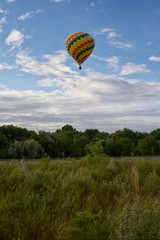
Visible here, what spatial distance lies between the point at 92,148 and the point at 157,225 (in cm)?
939

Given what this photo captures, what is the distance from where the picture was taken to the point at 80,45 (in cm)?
4050

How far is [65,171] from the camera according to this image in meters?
13.5

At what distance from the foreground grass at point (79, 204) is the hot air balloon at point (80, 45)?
2744 centimetres

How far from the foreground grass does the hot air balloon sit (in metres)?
27.4

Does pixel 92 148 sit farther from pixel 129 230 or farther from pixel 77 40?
pixel 77 40

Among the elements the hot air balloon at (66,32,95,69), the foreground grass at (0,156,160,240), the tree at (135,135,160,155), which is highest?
the hot air balloon at (66,32,95,69)

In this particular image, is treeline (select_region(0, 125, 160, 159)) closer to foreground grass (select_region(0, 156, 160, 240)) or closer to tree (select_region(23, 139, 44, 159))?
tree (select_region(23, 139, 44, 159))

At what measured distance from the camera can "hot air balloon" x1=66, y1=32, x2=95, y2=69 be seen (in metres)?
40.5

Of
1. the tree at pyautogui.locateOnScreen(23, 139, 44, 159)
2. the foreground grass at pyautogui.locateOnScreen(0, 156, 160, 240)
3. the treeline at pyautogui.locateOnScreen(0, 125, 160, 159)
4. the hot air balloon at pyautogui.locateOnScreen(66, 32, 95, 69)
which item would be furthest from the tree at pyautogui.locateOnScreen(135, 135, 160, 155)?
the foreground grass at pyautogui.locateOnScreen(0, 156, 160, 240)

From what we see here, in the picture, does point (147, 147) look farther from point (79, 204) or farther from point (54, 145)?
point (79, 204)

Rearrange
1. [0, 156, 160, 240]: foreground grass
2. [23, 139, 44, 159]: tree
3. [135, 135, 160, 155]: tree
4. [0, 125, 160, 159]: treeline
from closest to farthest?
[0, 156, 160, 240]: foreground grass, [23, 139, 44, 159]: tree, [0, 125, 160, 159]: treeline, [135, 135, 160, 155]: tree

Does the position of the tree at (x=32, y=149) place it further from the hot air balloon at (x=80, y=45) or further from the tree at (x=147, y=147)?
the hot air balloon at (x=80, y=45)

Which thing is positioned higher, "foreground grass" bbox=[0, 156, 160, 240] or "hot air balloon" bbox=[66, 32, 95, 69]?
"hot air balloon" bbox=[66, 32, 95, 69]

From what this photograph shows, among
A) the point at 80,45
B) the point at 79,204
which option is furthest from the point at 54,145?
the point at 79,204
